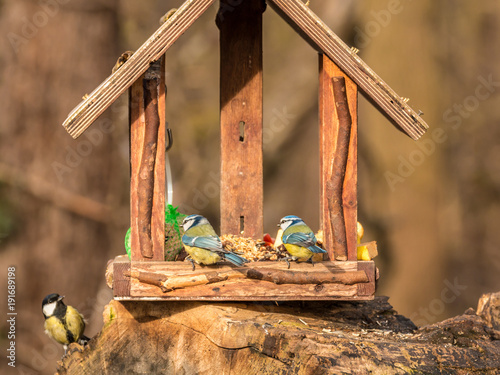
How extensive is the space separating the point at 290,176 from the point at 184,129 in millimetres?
1664

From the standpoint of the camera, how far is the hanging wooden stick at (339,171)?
3727 mm

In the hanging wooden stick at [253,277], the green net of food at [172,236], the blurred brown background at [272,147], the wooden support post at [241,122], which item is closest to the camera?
the hanging wooden stick at [253,277]

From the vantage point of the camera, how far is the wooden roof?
342 centimetres

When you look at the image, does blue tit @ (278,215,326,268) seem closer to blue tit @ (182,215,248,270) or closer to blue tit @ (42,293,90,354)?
blue tit @ (182,215,248,270)

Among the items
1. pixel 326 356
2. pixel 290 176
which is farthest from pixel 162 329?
pixel 290 176

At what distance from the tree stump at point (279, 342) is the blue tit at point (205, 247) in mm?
275

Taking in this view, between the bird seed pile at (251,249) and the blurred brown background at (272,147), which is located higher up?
the blurred brown background at (272,147)

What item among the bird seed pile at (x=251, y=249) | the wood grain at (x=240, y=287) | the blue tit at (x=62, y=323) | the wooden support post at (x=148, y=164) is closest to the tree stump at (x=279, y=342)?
the wood grain at (x=240, y=287)

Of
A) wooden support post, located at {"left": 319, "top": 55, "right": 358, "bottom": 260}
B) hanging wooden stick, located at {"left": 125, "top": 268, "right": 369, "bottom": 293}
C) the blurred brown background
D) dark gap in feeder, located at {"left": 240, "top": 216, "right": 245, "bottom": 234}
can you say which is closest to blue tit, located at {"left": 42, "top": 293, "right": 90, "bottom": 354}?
dark gap in feeder, located at {"left": 240, "top": 216, "right": 245, "bottom": 234}

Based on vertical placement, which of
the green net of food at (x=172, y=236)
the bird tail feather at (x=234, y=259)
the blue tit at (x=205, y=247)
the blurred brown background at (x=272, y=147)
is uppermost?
the blurred brown background at (x=272, y=147)

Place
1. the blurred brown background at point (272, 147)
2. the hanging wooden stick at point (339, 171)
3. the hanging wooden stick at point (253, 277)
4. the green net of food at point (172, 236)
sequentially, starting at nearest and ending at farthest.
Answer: the hanging wooden stick at point (253, 277) < the hanging wooden stick at point (339, 171) < the green net of food at point (172, 236) < the blurred brown background at point (272, 147)

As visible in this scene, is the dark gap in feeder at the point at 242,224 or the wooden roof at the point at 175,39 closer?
the wooden roof at the point at 175,39

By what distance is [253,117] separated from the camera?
4562mm

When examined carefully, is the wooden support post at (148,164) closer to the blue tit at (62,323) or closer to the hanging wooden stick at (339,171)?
the hanging wooden stick at (339,171)
